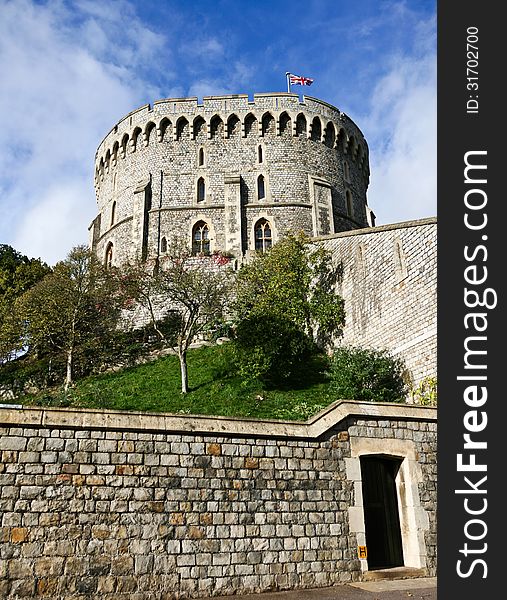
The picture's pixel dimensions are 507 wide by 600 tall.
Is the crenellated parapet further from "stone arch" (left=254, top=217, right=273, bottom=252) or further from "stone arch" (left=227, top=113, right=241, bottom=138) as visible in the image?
"stone arch" (left=254, top=217, right=273, bottom=252)

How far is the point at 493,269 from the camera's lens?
659 cm

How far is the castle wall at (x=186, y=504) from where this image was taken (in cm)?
770

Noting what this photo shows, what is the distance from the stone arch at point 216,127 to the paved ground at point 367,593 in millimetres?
30506

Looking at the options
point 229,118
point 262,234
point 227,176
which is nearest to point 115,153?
point 229,118

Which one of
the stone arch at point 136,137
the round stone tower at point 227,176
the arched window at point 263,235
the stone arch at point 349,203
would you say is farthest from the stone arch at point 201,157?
the stone arch at point 349,203

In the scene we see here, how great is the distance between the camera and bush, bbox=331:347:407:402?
18750 millimetres

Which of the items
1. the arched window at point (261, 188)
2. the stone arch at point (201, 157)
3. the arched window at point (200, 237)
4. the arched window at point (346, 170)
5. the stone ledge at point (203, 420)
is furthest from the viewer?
the arched window at point (346, 170)

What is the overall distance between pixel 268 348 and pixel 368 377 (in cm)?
393

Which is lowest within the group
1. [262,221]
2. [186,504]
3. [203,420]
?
[186,504]

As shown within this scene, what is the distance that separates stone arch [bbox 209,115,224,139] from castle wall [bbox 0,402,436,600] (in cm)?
2849

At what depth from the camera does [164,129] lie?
35781mm

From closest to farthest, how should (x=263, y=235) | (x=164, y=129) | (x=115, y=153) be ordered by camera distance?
(x=263, y=235) < (x=164, y=129) < (x=115, y=153)

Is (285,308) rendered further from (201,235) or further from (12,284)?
(12,284)

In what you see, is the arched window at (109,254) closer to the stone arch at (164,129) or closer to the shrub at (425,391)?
the stone arch at (164,129)
